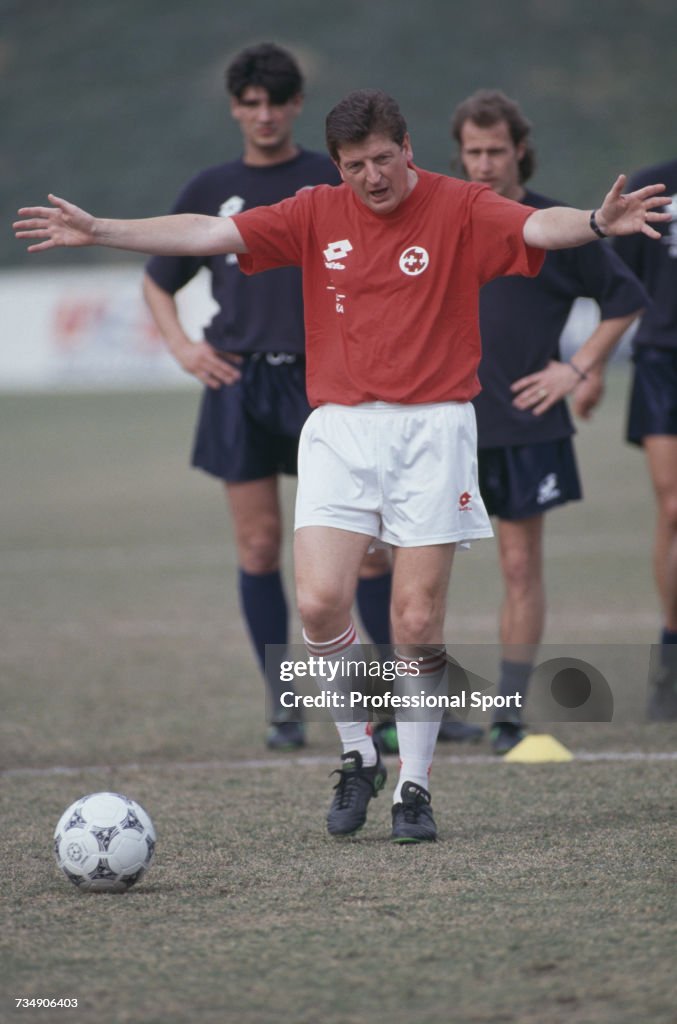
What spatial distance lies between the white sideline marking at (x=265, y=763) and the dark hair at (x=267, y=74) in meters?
2.48

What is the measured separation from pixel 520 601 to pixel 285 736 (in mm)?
1056

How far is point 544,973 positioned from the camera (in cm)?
314

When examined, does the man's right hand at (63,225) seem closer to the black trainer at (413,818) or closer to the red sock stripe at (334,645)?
the red sock stripe at (334,645)

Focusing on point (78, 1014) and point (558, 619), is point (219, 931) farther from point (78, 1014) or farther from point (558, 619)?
point (558, 619)

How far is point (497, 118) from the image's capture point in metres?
5.84

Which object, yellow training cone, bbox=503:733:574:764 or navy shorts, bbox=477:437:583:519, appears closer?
yellow training cone, bbox=503:733:574:764

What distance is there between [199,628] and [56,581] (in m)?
2.12

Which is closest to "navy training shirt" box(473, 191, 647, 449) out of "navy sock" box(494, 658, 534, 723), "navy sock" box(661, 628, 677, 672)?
"navy sock" box(494, 658, 534, 723)

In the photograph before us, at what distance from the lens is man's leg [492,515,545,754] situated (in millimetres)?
6137

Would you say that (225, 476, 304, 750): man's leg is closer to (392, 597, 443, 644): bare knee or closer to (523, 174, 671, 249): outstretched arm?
(392, 597, 443, 644): bare knee

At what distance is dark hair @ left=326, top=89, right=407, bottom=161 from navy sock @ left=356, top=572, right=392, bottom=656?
7.68ft

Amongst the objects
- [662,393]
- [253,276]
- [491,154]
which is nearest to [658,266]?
[662,393]

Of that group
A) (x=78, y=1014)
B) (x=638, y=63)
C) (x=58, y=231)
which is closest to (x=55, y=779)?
(x=58, y=231)

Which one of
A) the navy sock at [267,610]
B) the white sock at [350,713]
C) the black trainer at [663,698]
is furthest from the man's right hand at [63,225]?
the black trainer at [663,698]
